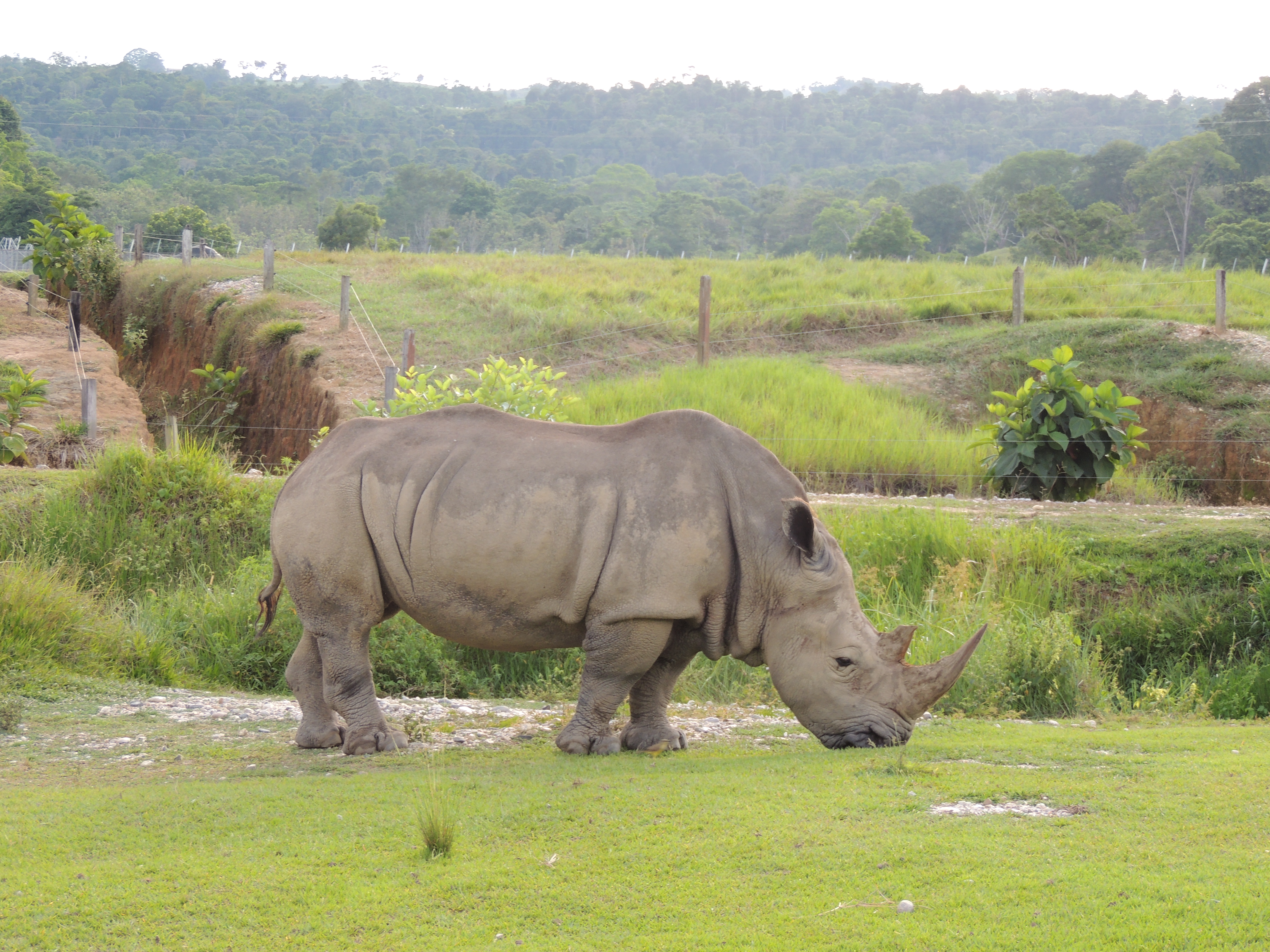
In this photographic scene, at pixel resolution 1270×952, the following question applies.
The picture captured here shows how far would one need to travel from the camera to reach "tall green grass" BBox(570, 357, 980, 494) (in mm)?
14727

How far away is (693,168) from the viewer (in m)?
118

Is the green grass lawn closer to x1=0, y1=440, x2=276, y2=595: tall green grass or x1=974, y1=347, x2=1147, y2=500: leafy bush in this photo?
x1=0, y1=440, x2=276, y2=595: tall green grass

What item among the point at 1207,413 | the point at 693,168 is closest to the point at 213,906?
the point at 1207,413

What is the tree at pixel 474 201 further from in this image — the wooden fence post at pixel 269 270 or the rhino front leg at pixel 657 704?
the rhino front leg at pixel 657 704

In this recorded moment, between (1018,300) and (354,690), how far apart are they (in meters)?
18.7

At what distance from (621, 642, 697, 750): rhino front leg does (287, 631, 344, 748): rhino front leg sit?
156 centimetres

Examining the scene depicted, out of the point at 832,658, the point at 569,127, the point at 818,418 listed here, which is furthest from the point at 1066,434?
the point at 569,127

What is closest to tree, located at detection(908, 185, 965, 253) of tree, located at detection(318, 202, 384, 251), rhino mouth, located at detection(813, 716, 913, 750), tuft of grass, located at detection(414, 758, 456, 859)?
tree, located at detection(318, 202, 384, 251)

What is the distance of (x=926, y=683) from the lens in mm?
5875

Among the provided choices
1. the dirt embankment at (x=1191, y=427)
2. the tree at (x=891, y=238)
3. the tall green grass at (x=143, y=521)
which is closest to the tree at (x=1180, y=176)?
the tree at (x=891, y=238)

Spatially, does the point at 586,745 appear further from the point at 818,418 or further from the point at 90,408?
the point at 90,408

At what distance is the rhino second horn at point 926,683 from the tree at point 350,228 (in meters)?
36.9

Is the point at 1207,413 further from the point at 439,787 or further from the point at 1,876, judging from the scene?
the point at 1,876

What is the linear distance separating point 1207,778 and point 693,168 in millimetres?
117155
